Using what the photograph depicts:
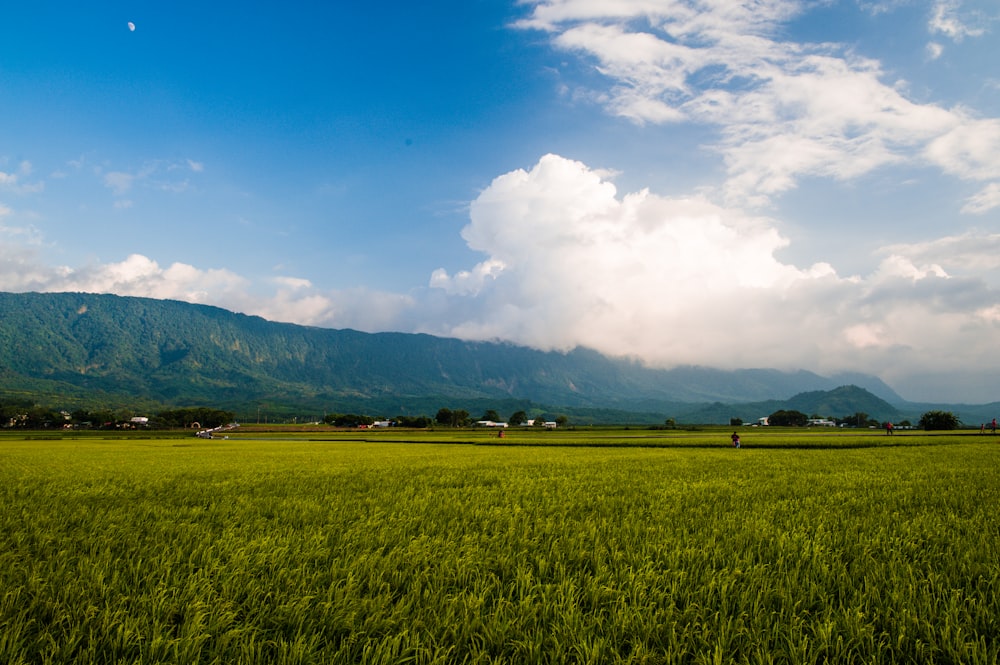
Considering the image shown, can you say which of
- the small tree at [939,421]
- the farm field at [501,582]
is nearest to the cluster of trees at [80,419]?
the farm field at [501,582]

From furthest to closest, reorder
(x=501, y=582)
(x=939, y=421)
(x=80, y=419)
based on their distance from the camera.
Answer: (x=80, y=419) < (x=939, y=421) < (x=501, y=582)

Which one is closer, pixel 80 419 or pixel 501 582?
pixel 501 582

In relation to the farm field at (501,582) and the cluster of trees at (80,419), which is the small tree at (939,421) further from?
the cluster of trees at (80,419)

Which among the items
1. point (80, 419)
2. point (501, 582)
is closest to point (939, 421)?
point (501, 582)

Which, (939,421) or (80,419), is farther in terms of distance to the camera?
(80,419)

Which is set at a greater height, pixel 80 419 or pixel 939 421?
pixel 939 421

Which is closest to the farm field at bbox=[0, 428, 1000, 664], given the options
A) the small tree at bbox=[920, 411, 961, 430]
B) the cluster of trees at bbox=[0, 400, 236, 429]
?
the small tree at bbox=[920, 411, 961, 430]

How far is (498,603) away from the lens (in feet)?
16.8

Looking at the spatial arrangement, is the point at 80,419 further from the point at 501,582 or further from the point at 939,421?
the point at 939,421

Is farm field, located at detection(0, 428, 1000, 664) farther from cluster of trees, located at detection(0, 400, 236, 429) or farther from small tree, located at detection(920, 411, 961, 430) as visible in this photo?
cluster of trees, located at detection(0, 400, 236, 429)

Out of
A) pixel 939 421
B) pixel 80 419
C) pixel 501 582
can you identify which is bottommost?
pixel 80 419

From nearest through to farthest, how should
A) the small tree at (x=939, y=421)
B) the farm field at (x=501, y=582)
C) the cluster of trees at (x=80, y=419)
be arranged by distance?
the farm field at (x=501, y=582) < the small tree at (x=939, y=421) < the cluster of trees at (x=80, y=419)

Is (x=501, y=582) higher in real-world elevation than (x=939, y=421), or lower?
higher

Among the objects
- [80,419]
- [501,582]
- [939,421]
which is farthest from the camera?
[80,419]
